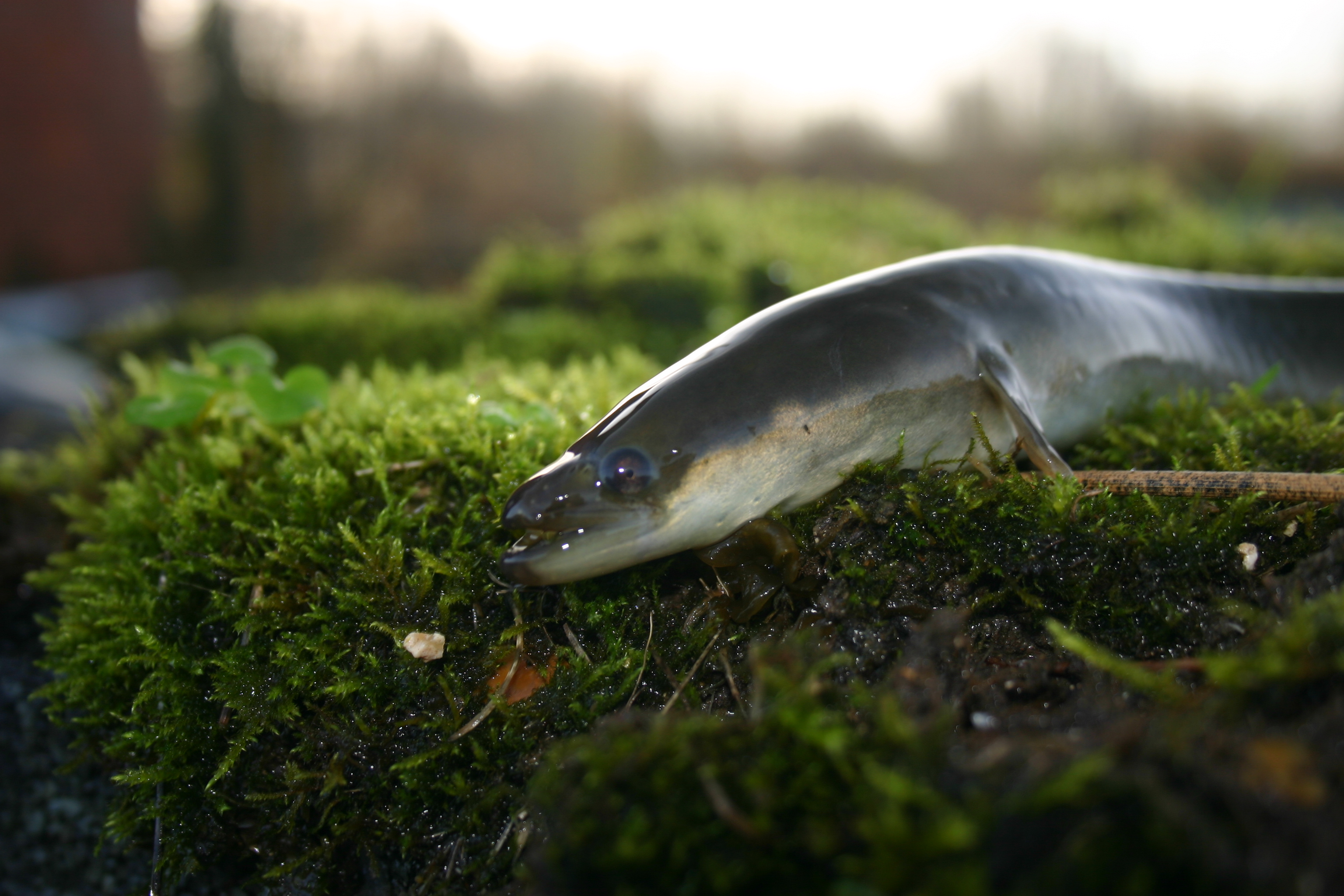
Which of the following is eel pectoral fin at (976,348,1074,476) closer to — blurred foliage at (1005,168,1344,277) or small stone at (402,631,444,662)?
small stone at (402,631,444,662)

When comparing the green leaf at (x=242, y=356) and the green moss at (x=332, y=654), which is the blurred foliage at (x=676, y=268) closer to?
the green leaf at (x=242, y=356)

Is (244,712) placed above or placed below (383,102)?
below

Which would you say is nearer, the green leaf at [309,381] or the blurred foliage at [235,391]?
the blurred foliage at [235,391]

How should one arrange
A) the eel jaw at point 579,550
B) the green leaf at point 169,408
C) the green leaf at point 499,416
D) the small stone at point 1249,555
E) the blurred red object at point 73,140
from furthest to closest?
the blurred red object at point 73,140
the green leaf at point 169,408
the green leaf at point 499,416
the small stone at point 1249,555
the eel jaw at point 579,550

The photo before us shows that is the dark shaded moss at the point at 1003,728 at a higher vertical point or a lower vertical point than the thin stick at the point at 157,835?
higher

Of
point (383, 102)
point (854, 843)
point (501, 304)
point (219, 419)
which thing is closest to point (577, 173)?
point (383, 102)

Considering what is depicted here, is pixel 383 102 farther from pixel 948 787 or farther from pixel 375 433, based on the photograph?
pixel 948 787

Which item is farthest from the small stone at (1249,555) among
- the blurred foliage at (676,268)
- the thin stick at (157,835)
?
the blurred foliage at (676,268)
